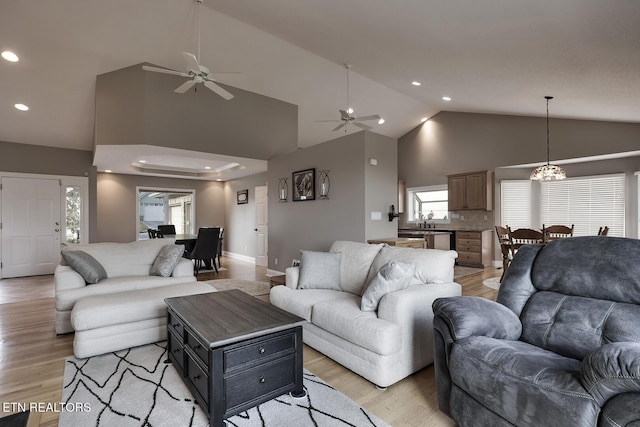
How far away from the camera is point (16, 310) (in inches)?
163

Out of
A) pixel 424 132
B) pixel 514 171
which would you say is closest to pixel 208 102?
pixel 424 132

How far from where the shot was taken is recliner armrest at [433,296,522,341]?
179 cm

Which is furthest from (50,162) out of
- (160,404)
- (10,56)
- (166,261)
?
(160,404)

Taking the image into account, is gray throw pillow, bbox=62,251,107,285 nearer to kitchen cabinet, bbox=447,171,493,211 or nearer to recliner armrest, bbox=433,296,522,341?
recliner armrest, bbox=433,296,522,341

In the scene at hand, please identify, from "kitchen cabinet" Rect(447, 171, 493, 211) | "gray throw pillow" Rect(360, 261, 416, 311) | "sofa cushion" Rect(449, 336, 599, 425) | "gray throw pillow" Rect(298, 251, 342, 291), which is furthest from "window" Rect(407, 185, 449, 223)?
"sofa cushion" Rect(449, 336, 599, 425)

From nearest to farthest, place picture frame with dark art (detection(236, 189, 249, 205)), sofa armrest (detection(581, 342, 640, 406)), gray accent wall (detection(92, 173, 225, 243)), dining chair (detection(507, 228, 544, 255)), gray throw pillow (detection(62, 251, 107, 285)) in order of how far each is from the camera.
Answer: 1. sofa armrest (detection(581, 342, 640, 406))
2. gray throw pillow (detection(62, 251, 107, 285))
3. dining chair (detection(507, 228, 544, 255))
4. gray accent wall (detection(92, 173, 225, 243))
5. picture frame with dark art (detection(236, 189, 249, 205))

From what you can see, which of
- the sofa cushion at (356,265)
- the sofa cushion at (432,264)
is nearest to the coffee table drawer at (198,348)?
the sofa cushion at (356,265)

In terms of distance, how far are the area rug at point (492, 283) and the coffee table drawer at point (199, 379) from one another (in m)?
4.86

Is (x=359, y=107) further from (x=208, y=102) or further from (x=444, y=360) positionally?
(x=444, y=360)

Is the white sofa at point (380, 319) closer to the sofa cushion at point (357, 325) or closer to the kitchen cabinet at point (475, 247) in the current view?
the sofa cushion at point (357, 325)

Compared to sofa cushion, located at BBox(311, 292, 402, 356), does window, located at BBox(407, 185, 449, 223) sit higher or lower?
higher

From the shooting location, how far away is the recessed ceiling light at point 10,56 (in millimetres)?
3854

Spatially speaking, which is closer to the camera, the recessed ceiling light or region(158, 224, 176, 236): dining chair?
the recessed ceiling light

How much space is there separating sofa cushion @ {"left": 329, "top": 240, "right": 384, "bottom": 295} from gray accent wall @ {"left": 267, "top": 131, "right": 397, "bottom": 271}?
4.84 ft
